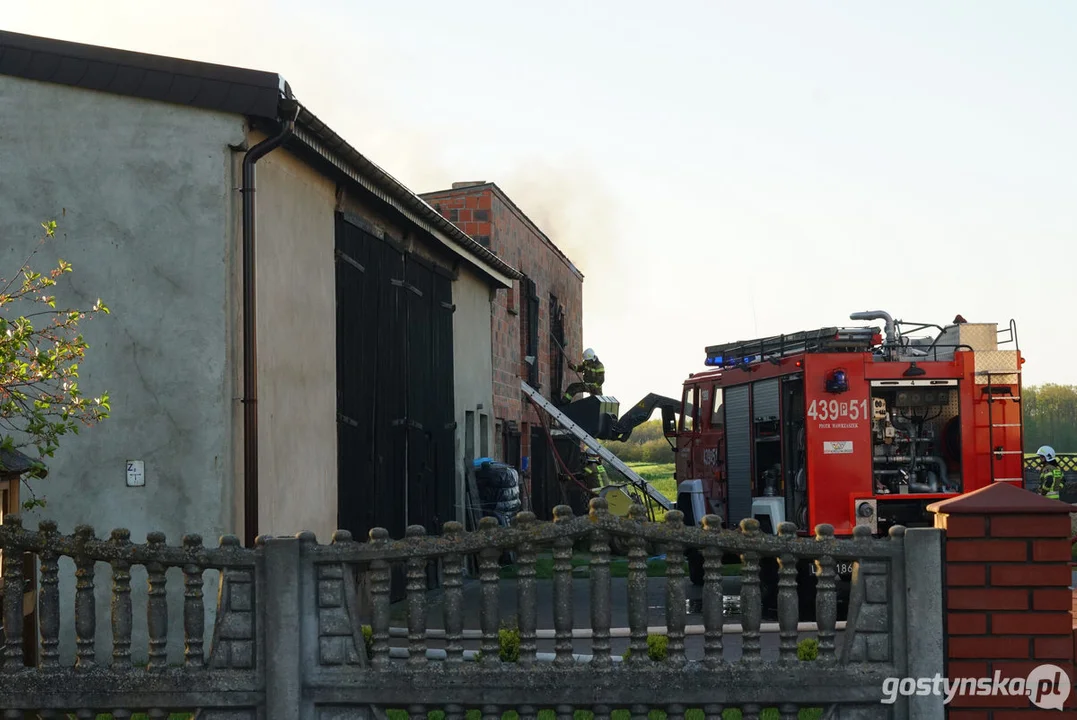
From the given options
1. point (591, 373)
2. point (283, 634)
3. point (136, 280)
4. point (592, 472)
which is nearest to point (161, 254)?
point (136, 280)

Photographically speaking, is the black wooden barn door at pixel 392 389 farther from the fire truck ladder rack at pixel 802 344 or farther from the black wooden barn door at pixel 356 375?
the fire truck ladder rack at pixel 802 344

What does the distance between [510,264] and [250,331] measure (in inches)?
595

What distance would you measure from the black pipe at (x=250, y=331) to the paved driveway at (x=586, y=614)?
67.8 inches

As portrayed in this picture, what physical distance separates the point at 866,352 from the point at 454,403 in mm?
7885

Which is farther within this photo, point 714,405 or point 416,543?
point 714,405

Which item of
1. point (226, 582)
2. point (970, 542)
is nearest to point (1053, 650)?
point (970, 542)

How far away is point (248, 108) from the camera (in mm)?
11117

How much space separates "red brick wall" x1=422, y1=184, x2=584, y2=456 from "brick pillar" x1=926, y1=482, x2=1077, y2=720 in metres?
18.3

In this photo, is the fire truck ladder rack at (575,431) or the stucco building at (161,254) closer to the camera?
the stucco building at (161,254)

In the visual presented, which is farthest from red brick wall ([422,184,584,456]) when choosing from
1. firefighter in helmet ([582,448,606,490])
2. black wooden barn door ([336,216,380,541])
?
black wooden barn door ([336,216,380,541])

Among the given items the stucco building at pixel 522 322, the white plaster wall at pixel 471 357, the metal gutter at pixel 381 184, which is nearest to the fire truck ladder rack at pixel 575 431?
the stucco building at pixel 522 322

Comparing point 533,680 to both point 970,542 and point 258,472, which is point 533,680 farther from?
point 258,472

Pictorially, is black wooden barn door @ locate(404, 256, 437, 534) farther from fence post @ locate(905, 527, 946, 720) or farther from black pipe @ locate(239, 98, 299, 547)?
fence post @ locate(905, 527, 946, 720)

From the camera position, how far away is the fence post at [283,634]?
18.9ft
